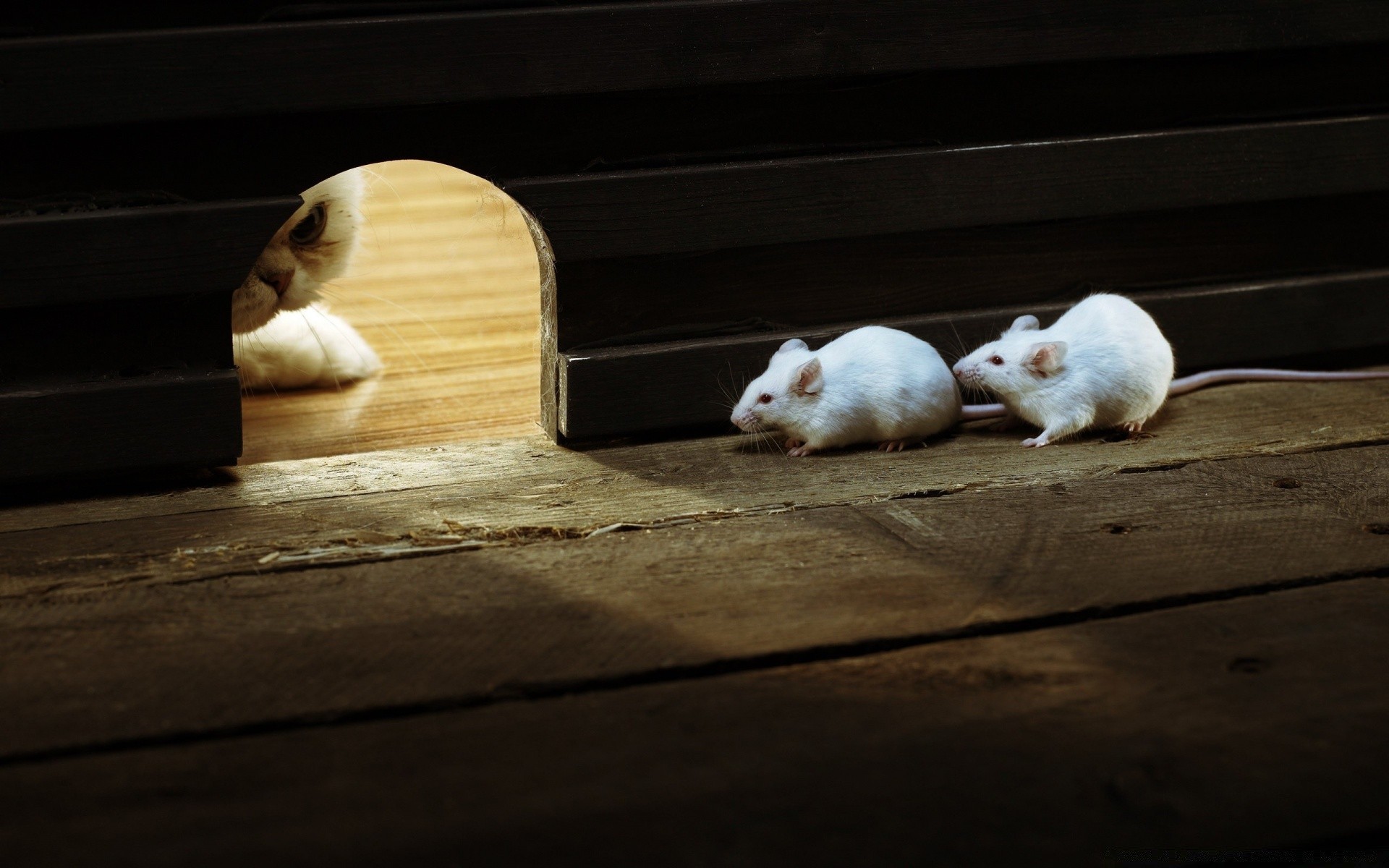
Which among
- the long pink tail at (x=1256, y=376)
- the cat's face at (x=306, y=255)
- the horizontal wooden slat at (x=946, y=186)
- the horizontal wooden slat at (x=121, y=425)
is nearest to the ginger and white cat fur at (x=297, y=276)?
the cat's face at (x=306, y=255)

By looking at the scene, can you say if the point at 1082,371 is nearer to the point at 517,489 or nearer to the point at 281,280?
the point at 517,489

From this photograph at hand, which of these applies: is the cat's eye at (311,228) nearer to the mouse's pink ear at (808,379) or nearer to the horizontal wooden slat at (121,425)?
the horizontal wooden slat at (121,425)

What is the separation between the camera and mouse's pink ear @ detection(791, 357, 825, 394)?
234 cm

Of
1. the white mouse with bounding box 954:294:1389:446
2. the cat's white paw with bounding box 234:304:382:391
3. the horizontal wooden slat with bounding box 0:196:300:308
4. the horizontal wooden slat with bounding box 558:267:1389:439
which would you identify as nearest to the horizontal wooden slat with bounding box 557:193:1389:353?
the horizontal wooden slat with bounding box 558:267:1389:439

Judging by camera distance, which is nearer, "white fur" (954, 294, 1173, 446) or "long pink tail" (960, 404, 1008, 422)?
"white fur" (954, 294, 1173, 446)

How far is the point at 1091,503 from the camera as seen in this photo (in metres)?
2.00

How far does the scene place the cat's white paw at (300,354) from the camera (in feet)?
9.88

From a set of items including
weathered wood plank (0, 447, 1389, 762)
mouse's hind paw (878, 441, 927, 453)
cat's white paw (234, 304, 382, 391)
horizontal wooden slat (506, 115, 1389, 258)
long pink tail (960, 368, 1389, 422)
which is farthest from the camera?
cat's white paw (234, 304, 382, 391)

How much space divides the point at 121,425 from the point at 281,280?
0.57m

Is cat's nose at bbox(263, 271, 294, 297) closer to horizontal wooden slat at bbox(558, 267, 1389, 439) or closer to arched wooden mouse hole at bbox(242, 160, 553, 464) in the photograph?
arched wooden mouse hole at bbox(242, 160, 553, 464)

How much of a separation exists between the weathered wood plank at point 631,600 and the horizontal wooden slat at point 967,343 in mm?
502

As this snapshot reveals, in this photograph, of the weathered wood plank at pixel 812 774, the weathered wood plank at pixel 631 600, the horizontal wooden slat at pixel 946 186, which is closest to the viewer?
the weathered wood plank at pixel 812 774

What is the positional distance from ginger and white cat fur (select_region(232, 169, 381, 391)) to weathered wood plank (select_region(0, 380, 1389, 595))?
0.41 metres

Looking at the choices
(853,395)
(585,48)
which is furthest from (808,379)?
(585,48)
